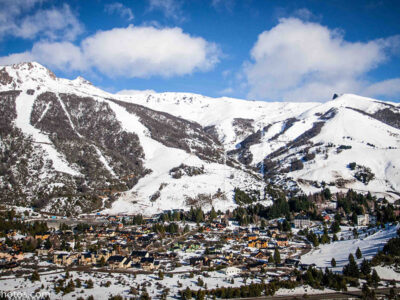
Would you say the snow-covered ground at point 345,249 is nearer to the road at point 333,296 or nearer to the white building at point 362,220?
the road at point 333,296

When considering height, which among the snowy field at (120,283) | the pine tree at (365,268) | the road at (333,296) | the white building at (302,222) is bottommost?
the road at (333,296)

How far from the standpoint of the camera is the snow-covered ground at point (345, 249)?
194 ft

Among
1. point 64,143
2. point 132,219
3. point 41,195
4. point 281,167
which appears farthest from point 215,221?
point 281,167

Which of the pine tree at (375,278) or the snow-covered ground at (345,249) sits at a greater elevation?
the snow-covered ground at (345,249)

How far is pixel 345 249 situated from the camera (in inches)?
2574

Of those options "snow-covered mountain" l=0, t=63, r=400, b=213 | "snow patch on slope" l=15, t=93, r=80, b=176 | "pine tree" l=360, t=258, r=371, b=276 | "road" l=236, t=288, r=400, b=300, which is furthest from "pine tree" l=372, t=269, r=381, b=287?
"snow patch on slope" l=15, t=93, r=80, b=176

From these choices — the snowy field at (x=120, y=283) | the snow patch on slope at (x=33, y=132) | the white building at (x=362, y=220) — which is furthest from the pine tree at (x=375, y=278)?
the snow patch on slope at (x=33, y=132)

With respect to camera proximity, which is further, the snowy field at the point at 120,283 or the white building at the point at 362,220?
the white building at the point at 362,220

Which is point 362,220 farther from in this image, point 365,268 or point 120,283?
point 120,283

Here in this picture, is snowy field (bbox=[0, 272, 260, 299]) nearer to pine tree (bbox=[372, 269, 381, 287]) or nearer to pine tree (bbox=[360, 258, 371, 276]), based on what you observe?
pine tree (bbox=[360, 258, 371, 276])

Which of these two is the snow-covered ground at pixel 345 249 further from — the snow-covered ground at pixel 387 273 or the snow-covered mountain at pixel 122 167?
the snow-covered mountain at pixel 122 167

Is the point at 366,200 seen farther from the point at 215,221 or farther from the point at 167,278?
the point at 167,278

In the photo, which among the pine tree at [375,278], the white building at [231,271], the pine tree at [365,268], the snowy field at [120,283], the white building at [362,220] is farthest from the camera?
the white building at [362,220]

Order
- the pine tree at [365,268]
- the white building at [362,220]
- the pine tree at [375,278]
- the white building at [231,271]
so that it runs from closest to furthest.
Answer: the pine tree at [375,278]
the pine tree at [365,268]
the white building at [231,271]
the white building at [362,220]
